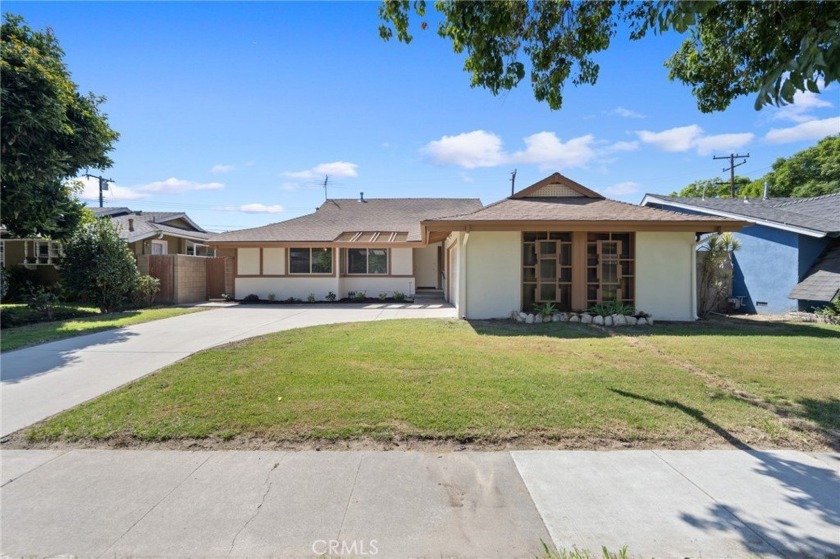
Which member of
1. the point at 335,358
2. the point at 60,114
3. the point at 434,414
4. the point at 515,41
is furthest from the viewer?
the point at 60,114

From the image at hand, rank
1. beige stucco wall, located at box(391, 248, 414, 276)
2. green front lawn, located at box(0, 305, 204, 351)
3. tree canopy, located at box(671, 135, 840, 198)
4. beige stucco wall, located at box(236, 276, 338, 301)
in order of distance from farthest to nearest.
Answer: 1. tree canopy, located at box(671, 135, 840, 198)
2. beige stucco wall, located at box(391, 248, 414, 276)
3. beige stucco wall, located at box(236, 276, 338, 301)
4. green front lawn, located at box(0, 305, 204, 351)

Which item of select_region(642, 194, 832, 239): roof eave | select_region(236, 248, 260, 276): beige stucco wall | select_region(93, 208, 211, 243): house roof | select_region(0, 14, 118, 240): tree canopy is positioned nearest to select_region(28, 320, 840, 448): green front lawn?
select_region(642, 194, 832, 239): roof eave

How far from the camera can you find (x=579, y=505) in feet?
9.61

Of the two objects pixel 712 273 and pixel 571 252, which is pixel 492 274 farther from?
pixel 712 273

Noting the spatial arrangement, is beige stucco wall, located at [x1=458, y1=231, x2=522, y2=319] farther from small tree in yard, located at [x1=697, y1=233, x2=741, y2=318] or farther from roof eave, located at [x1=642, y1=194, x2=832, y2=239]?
roof eave, located at [x1=642, y1=194, x2=832, y2=239]

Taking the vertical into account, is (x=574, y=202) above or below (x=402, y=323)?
above

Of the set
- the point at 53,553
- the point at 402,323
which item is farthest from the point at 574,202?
the point at 53,553

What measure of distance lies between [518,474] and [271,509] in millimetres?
1965

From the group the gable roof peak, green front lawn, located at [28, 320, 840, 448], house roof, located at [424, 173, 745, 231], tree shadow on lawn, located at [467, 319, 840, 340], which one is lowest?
green front lawn, located at [28, 320, 840, 448]

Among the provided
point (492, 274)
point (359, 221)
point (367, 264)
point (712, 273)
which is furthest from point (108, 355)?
point (712, 273)

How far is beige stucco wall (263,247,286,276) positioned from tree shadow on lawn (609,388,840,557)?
17148 mm

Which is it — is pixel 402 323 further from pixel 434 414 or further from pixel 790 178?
pixel 790 178

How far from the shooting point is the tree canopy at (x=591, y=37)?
5.09m

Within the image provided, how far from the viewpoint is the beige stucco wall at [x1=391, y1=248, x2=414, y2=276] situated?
717 inches
